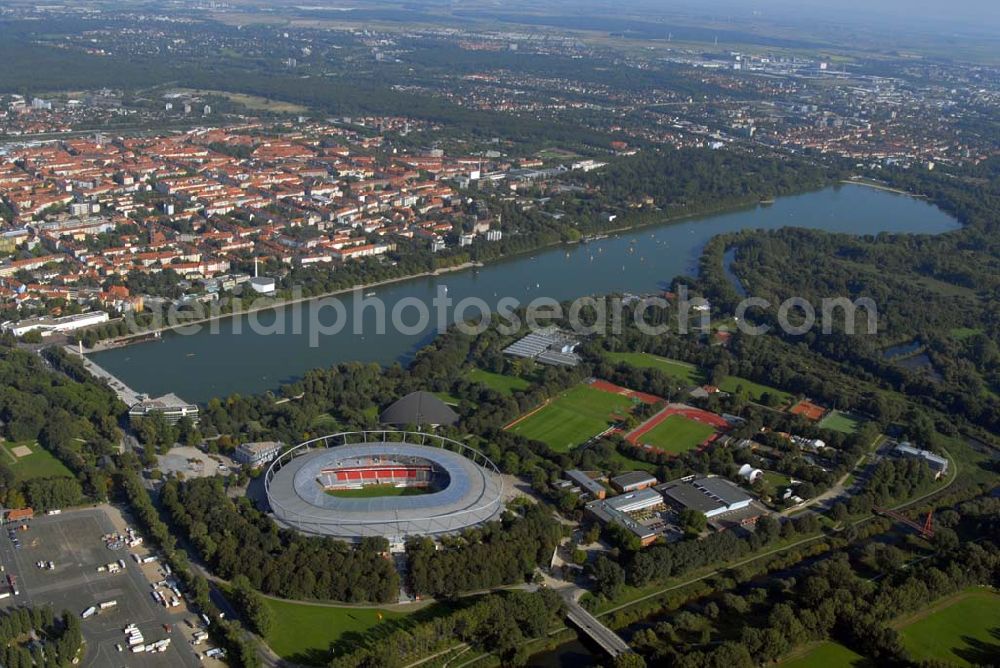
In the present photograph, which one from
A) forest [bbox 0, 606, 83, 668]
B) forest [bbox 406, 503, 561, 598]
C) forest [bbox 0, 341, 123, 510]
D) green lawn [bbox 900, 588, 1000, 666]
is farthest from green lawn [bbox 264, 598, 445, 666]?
green lawn [bbox 900, 588, 1000, 666]

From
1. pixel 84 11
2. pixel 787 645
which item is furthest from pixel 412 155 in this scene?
pixel 84 11

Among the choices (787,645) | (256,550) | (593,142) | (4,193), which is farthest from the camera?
(593,142)

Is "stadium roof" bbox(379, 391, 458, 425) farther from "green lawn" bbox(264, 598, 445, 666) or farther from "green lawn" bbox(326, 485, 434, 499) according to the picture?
"green lawn" bbox(264, 598, 445, 666)

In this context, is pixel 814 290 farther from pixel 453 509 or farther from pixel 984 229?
pixel 453 509

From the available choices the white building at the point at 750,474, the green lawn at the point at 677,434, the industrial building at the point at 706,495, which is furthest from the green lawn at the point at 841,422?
the industrial building at the point at 706,495

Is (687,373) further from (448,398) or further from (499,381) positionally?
(448,398)

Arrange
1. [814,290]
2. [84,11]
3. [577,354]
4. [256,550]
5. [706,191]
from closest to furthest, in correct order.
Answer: [256,550] → [577,354] → [814,290] → [706,191] → [84,11]

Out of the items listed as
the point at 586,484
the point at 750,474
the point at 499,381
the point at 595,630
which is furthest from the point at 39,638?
the point at 750,474

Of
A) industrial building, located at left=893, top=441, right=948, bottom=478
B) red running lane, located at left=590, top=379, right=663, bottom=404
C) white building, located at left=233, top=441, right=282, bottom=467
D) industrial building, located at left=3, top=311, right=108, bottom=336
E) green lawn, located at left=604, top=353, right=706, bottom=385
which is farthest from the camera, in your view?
industrial building, located at left=3, top=311, right=108, bottom=336
